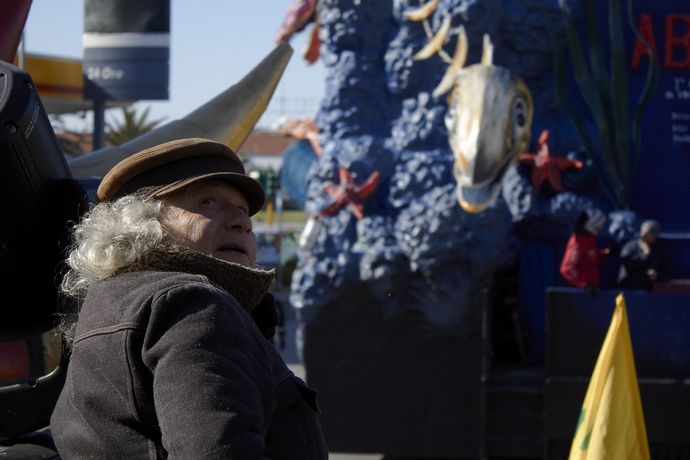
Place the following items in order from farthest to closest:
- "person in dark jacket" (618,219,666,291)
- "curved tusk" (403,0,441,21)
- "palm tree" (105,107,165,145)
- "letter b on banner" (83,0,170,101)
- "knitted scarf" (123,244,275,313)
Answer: "palm tree" (105,107,165,145), "letter b on banner" (83,0,170,101), "curved tusk" (403,0,441,21), "person in dark jacket" (618,219,666,291), "knitted scarf" (123,244,275,313)

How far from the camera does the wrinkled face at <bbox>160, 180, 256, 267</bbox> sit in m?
1.77

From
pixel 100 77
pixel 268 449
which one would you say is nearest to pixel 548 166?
pixel 100 77

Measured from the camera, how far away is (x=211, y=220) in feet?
5.86

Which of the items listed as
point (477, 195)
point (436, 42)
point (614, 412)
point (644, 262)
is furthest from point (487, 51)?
point (614, 412)

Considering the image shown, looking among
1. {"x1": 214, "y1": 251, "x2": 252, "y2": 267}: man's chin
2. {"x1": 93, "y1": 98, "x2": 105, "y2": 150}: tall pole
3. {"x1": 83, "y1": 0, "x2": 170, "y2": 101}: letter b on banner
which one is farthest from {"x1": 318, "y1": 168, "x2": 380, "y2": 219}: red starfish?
{"x1": 214, "y1": 251, "x2": 252, "y2": 267}: man's chin

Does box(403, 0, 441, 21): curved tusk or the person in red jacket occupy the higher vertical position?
box(403, 0, 441, 21): curved tusk

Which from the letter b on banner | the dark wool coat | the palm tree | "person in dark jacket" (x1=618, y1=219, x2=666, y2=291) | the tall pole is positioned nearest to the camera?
the dark wool coat

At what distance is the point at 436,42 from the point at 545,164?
114 cm

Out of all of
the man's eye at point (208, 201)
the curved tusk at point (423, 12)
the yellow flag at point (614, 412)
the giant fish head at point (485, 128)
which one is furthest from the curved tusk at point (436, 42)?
the man's eye at point (208, 201)

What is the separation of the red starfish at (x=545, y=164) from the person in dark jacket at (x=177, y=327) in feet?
22.2

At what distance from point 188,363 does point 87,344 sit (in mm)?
197

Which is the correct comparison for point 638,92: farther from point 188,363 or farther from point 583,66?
point 188,363

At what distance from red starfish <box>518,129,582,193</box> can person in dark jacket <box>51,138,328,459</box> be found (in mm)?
6771

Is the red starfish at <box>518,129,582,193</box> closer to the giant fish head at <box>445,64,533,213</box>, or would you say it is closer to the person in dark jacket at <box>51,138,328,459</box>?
the giant fish head at <box>445,64,533,213</box>
